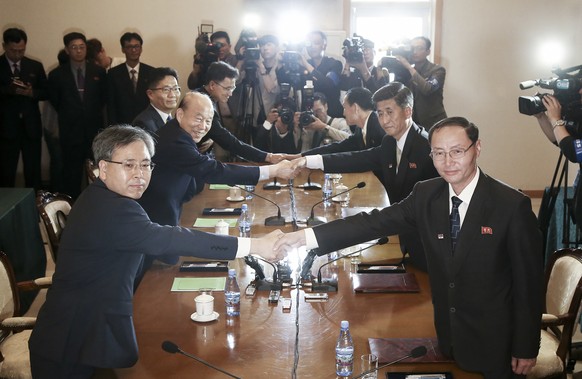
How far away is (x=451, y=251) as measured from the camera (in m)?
2.88

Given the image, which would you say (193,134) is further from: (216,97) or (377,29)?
(377,29)

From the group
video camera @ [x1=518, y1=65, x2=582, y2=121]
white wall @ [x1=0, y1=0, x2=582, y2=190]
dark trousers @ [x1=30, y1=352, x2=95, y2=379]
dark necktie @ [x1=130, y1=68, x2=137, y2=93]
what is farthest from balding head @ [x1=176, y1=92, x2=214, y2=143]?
white wall @ [x1=0, y1=0, x2=582, y2=190]

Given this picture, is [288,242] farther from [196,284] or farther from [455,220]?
[455,220]

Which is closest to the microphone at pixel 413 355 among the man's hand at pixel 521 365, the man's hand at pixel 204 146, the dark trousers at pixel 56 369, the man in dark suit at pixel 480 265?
the man in dark suit at pixel 480 265

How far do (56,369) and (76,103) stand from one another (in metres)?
5.39

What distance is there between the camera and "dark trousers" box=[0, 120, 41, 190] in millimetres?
7676

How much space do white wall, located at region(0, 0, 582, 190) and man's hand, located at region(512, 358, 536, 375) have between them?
244 inches

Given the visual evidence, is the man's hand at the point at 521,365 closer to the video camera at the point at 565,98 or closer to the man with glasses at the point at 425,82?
the video camera at the point at 565,98

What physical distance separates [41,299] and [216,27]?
404 centimetres

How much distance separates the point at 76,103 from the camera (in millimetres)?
7750

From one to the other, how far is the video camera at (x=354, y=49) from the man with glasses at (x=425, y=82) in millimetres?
567

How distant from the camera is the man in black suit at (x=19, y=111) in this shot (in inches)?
296

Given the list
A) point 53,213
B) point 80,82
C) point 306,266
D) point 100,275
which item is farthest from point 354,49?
point 100,275

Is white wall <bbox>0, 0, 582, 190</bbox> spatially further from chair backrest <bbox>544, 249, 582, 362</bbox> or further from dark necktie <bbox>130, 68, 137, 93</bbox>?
chair backrest <bbox>544, 249, 582, 362</bbox>
